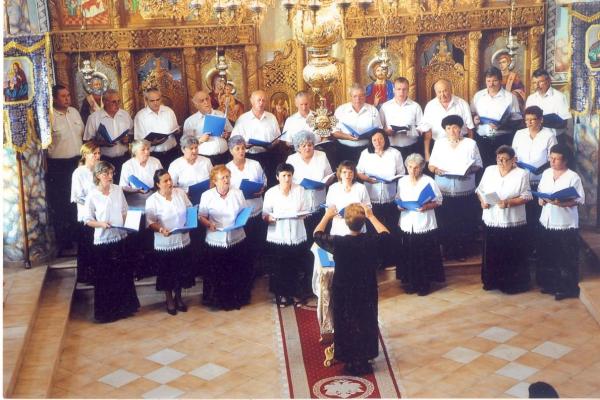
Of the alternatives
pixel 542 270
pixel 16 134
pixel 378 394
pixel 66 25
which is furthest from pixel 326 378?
pixel 66 25

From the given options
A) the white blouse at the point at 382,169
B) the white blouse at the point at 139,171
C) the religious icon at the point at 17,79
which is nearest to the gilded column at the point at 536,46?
the white blouse at the point at 382,169

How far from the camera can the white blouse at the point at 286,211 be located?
10719 mm

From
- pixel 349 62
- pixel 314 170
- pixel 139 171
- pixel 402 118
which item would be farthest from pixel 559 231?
pixel 139 171

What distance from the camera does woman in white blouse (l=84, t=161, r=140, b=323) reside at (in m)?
10.2

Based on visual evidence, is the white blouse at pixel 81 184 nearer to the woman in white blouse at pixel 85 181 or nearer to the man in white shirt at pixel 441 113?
the woman in white blouse at pixel 85 181

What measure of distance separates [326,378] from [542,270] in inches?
133

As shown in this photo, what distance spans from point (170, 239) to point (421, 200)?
9.38ft

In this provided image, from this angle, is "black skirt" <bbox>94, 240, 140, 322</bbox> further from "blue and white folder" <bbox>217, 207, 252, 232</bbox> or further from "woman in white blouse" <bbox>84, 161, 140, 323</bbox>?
"blue and white folder" <bbox>217, 207, 252, 232</bbox>

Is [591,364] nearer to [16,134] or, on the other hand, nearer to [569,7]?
[569,7]

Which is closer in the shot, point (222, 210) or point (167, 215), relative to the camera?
point (167, 215)

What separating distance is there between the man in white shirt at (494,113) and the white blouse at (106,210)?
4.76 m

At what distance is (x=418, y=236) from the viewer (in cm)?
1102

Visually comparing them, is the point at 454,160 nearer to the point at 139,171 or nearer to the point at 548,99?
the point at 548,99

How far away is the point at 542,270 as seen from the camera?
36.3 feet
